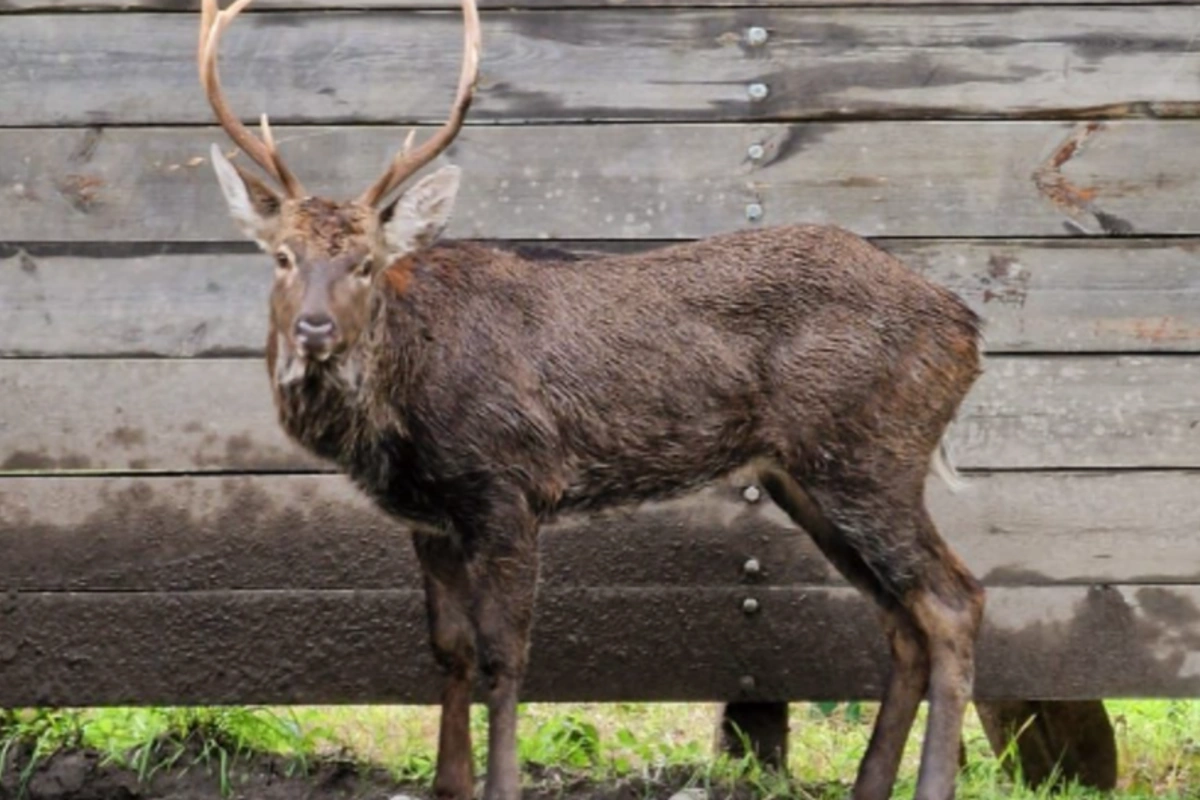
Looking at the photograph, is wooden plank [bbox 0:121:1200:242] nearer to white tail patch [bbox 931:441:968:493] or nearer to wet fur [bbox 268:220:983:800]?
wet fur [bbox 268:220:983:800]

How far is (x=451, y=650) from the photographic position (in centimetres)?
723

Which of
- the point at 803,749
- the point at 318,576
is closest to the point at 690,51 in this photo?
the point at 318,576

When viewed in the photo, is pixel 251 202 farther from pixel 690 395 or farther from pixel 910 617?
pixel 910 617

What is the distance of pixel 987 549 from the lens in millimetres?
7801

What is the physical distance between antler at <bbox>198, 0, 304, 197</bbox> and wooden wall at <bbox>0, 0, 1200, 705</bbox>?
30.2 inches

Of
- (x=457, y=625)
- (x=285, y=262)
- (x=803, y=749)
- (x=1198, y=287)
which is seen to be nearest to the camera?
(x=285, y=262)

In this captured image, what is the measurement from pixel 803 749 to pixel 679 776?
1.36 m

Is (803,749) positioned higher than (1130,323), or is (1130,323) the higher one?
(1130,323)

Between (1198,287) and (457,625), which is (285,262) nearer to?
(457,625)

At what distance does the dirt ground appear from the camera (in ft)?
25.1

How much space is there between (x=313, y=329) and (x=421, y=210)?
0.51 meters

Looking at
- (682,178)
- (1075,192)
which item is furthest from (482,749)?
(1075,192)

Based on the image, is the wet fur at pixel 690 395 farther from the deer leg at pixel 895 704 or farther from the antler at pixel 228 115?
the antler at pixel 228 115

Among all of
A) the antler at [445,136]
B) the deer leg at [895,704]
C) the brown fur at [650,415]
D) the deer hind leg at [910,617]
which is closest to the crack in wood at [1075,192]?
the brown fur at [650,415]
